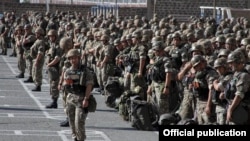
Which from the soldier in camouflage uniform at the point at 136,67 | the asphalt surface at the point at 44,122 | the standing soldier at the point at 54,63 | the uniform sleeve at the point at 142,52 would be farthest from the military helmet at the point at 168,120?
the standing soldier at the point at 54,63

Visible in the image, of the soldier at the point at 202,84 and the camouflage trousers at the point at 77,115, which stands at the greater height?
the soldier at the point at 202,84

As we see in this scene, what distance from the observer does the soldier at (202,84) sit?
14.9m

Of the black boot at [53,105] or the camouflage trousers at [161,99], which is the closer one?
the camouflage trousers at [161,99]

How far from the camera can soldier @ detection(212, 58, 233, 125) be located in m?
13.9

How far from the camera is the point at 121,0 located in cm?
5244

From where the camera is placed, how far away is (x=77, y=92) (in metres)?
15.2

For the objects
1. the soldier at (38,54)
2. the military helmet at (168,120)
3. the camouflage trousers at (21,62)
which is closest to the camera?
the military helmet at (168,120)

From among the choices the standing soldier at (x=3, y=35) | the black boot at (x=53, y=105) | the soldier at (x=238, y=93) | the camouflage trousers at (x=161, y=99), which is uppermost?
the soldier at (x=238, y=93)

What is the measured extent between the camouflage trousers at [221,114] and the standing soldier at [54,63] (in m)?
6.70

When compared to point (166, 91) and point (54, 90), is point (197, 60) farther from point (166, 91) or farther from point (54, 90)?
point (54, 90)

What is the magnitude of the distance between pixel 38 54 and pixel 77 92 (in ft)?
26.2

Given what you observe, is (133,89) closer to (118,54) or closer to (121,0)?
(118,54)

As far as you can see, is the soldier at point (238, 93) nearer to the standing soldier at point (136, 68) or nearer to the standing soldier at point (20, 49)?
the standing soldier at point (136, 68)

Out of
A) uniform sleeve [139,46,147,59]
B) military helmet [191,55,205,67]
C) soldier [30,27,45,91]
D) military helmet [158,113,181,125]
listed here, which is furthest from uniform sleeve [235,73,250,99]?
soldier [30,27,45,91]
